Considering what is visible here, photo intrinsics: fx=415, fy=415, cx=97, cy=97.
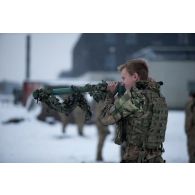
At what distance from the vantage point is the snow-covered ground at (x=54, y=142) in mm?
6508

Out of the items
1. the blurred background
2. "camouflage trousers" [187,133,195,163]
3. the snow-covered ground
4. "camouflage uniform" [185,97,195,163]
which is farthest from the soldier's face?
the snow-covered ground

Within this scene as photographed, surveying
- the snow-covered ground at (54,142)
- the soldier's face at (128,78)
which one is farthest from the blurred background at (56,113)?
the soldier's face at (128,78)

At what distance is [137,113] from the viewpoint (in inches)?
83.1

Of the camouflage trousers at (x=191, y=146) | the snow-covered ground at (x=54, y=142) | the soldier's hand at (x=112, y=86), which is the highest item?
the soldier's hand at (x=112, y=86)

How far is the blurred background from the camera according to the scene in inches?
271

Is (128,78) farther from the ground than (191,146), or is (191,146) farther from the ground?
(128,78)

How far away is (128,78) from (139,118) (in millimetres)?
212

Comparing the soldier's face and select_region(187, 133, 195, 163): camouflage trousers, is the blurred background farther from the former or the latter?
the soldier's face

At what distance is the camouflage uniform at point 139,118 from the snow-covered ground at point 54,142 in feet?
12.9

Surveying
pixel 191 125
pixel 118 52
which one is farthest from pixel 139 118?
pixel 118 52

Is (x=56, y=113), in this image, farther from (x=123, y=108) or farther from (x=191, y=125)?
(x=123, y=108)

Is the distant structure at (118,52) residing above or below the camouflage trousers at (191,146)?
above

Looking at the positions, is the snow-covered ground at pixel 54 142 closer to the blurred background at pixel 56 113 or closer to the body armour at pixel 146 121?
the blurred background at pixel 56 113
